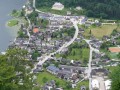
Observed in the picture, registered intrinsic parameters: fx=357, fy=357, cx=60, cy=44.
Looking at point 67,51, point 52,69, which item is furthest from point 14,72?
point 67,51

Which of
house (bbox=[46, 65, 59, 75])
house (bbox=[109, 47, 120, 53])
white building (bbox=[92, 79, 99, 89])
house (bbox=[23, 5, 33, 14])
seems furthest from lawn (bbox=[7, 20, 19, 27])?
white building (bbox=[92, 79, 99, 89])

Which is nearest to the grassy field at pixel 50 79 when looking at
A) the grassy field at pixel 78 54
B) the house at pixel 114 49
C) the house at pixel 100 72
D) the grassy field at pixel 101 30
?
the house at pixel 100 72

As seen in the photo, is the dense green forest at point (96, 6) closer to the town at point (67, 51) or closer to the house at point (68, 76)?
the town at point (67, 51)

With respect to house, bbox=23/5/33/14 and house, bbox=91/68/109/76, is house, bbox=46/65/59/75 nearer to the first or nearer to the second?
house, bbox=91/68/109/76

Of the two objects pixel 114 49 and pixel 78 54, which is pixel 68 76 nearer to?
pixel 78 54

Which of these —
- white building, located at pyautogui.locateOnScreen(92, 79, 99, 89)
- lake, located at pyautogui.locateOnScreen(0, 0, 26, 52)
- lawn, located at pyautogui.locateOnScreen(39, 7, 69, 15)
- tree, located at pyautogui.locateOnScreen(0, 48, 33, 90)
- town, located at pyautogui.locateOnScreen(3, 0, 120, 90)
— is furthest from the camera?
lawn, located at pyautogui.locateOnScreen(39, 7, 69, 15)
